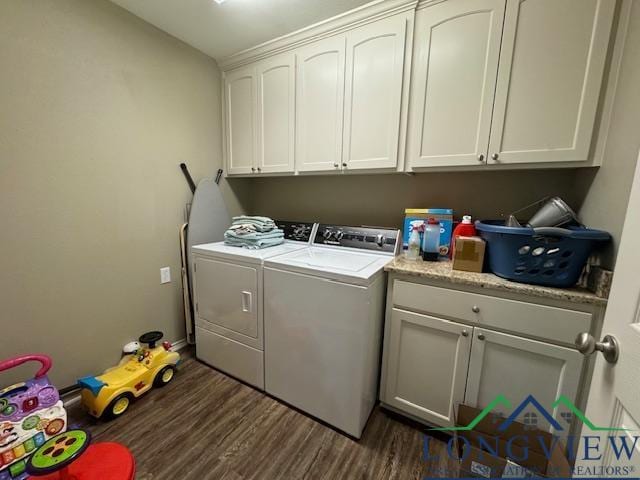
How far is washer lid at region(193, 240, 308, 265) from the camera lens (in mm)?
1620

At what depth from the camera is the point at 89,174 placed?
1544mm

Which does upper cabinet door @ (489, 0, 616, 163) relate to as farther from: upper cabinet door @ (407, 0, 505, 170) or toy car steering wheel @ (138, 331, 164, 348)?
toy car steering wheel @ (138, 331, 164, 348)

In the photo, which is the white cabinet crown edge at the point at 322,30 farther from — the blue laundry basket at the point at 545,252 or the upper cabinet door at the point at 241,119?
the blue laundry basket at the point at 545,252

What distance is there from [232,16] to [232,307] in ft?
6.16

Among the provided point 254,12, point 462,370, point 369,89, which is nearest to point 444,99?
point 369,89

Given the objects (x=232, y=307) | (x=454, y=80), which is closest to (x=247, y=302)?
(x=232, y=307)

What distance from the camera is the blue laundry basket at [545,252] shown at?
1066 mm

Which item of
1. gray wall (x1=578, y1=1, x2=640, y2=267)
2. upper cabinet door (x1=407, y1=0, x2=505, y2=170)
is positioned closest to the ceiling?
upper cabinet door (x1=407, y1=0, x2=505, y2=170)

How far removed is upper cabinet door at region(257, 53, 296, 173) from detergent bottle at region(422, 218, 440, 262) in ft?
3.52

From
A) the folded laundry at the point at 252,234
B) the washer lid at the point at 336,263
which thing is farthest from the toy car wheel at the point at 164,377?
the washer lid at the point at 336,263

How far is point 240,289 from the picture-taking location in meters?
1.68

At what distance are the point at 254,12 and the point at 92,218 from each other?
161 centimetres

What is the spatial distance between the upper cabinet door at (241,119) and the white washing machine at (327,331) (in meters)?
1.07

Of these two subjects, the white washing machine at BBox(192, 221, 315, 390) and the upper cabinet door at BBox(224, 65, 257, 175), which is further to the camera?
the upper cabinet door at BBox(224, 65, 257, 175)
